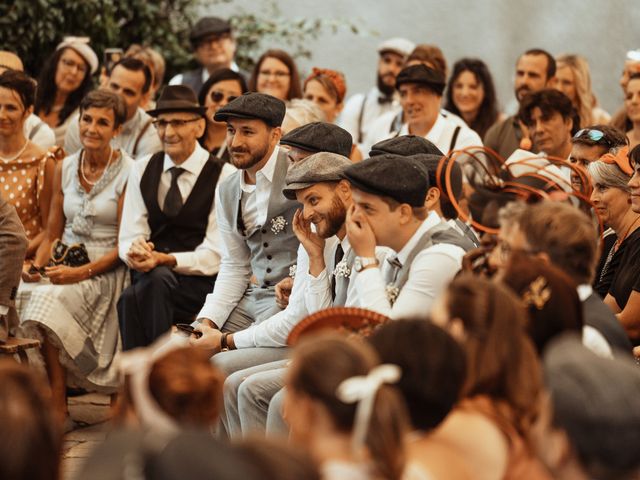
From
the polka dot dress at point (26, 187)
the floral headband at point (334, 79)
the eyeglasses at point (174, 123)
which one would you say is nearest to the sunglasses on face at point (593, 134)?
the eyeglasses at point (174, 123)

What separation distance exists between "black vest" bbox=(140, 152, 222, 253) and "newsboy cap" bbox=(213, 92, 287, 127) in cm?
78

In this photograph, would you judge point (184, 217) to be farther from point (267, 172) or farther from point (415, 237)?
point (415, 237)

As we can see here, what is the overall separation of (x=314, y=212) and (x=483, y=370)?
6.61 feet

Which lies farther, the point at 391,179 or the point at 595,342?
the point at 391,179

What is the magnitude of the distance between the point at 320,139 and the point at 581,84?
9.31 ft

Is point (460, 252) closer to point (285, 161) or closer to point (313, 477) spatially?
point (285, 161)

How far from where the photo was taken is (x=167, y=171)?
637cm

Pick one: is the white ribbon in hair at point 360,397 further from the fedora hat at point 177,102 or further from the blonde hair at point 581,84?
the blonde hair at point 581,84

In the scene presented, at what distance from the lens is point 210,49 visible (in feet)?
27.3

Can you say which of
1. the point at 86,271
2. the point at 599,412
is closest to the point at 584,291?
the point at 599,412

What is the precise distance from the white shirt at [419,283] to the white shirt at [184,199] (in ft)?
6.95

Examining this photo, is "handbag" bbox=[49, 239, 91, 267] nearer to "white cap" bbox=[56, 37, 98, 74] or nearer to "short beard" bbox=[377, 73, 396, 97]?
"white cap" bbox=[56, 37, 98, 74]

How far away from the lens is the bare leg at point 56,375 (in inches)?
247

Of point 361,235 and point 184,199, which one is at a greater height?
point 361,235
